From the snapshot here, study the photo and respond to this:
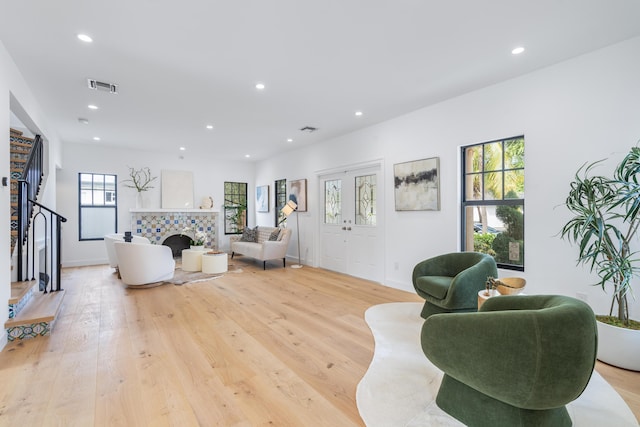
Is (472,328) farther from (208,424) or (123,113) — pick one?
(123,113)

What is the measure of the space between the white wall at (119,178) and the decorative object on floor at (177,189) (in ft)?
0.40

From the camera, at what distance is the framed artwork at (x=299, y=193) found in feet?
22.7

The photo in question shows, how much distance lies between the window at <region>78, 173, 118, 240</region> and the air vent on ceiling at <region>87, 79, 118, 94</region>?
4.13 metres

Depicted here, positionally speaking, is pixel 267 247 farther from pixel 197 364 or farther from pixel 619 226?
pixel 619 226

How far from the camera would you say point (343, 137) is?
5.92 meters

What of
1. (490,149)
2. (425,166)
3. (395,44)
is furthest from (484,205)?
(395,44)

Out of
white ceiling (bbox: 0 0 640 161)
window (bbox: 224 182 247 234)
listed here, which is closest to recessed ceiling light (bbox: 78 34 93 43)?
white ceiling (bbox: 0 0 640 161)

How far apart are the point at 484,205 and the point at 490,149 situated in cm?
69

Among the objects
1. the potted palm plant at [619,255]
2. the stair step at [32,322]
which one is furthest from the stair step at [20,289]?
the potted palm plant at [619,255]

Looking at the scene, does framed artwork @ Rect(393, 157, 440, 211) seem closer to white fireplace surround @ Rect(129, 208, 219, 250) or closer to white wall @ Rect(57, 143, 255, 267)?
white fireplace surround @ Rect(129, 208, 219, 250)

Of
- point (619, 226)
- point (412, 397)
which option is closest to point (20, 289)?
point (412, 397)

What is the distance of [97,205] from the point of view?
6.99m

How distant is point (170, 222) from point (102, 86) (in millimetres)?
4554

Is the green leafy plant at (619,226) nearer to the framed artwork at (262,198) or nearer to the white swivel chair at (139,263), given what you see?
the white swivel chair at (139,263)
